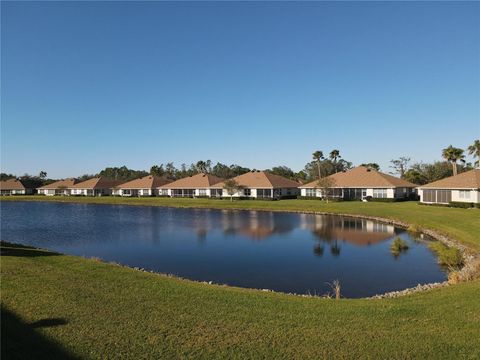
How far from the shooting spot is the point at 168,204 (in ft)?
227

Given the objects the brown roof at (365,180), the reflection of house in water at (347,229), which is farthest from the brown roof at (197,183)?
the reflection of house in water at (347,229)

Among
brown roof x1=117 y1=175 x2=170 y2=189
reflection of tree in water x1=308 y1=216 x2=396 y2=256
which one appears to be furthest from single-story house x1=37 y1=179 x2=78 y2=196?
reflection of tree in water x1=308 y1=216 x2=396 y2=256

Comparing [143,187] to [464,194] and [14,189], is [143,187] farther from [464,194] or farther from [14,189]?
[464,194]

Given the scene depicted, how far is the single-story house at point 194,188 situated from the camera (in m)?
Result: 82.5

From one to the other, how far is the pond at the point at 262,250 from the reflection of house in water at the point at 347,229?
77 millimetres

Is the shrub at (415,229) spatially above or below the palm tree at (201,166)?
below

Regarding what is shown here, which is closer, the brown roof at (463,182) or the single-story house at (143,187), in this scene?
the brown roof at (463,182)

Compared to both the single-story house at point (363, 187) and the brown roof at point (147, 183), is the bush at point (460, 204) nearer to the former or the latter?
the single-story house at point (363, 187)

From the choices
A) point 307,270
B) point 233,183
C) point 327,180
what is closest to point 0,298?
point 307,270

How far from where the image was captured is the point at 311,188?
2734 inches

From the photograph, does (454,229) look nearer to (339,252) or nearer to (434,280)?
(339,252)

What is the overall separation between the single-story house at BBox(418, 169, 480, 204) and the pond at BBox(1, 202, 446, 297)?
14178 millimetres

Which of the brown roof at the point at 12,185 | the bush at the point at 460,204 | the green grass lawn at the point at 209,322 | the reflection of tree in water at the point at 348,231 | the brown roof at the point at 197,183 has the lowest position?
the reflection of tree in water at the point at 348,231

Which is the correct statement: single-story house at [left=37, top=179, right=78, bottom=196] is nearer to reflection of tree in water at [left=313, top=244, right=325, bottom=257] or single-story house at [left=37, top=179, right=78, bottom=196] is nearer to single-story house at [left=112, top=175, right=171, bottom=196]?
single-story house at [left=112, top=175, right=171, bottom=196]
